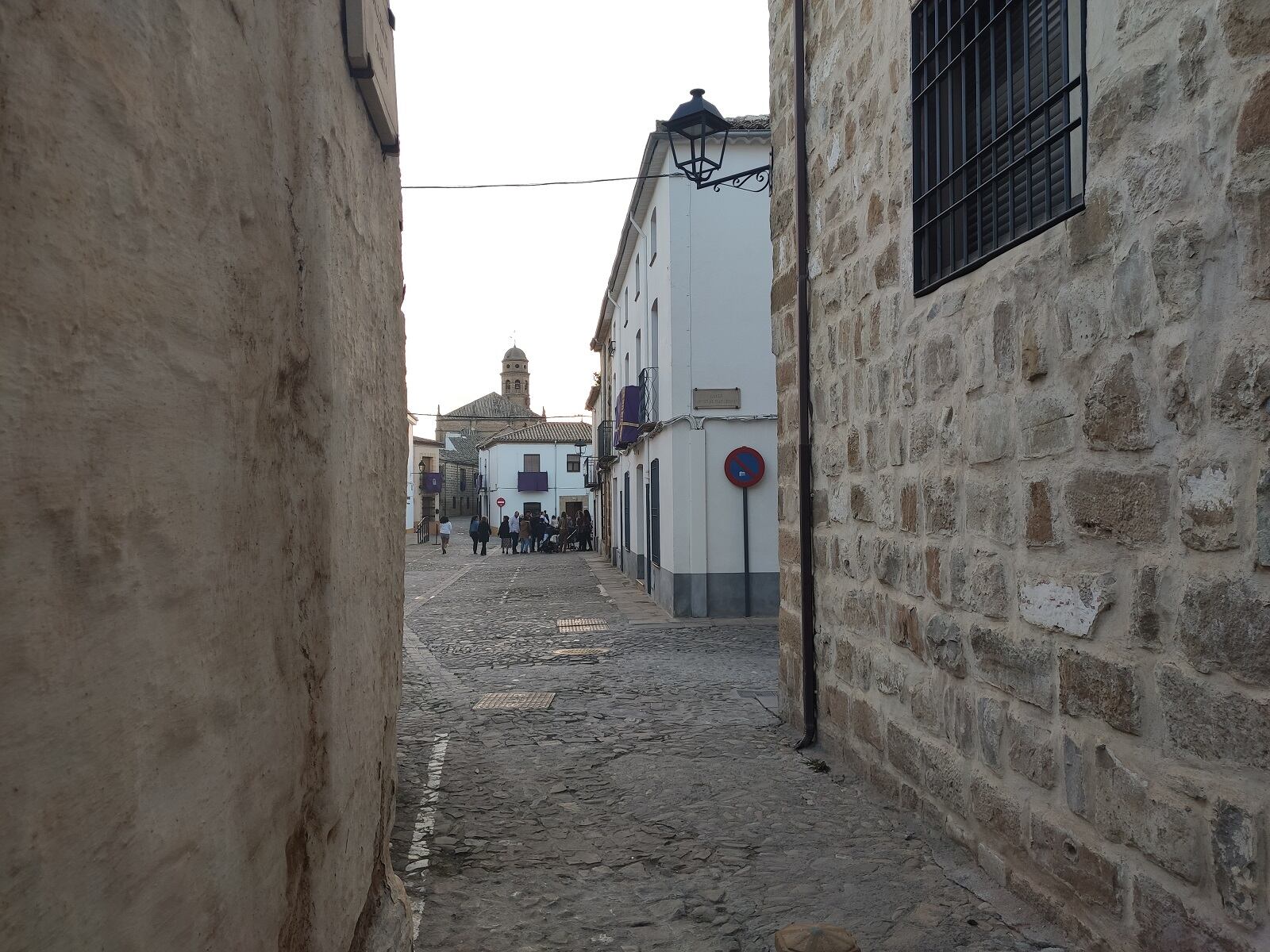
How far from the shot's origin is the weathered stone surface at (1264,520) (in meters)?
2.07

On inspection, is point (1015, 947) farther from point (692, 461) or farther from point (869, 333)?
point (692, 461)

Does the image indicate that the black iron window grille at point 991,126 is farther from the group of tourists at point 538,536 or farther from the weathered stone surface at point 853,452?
the group of tourists at point 538,536

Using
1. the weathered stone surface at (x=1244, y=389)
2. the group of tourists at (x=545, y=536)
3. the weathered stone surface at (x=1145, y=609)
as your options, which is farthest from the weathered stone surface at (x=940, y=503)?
the group of tourists at (x=545, y=536)

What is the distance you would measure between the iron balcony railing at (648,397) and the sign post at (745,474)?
89.1 inches

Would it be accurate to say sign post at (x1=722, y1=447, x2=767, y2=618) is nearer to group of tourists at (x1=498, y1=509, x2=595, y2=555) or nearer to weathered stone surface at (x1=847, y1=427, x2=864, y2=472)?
weathered stone surface at (x1=847, y1=427, x2=864, y2=472)

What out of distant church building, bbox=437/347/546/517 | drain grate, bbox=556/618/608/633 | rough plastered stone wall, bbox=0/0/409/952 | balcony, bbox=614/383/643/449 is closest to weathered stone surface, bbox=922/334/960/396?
rough plastered stone wall, bbox=0/0/409/952

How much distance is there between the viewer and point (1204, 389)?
2273mm

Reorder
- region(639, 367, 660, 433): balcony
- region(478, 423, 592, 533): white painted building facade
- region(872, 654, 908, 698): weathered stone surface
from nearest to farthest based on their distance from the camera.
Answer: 1. region(872, 654, 908, 698): weathered stone surface
2. region(639, 367, 660, 433): balcony
3. region(478, 423, 592, 533): white painted building facade

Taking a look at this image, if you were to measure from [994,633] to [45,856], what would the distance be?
2807mm

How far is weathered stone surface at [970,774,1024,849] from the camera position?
3.12m

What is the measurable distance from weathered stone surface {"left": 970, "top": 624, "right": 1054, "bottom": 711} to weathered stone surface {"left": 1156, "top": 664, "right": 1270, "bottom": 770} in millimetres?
532

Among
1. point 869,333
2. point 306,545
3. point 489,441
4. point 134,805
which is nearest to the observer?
point 134,805

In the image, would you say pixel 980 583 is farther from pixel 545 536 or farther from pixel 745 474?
pixel 545 536

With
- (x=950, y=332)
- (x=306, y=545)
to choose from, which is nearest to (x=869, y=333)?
(x=950, y=332)
